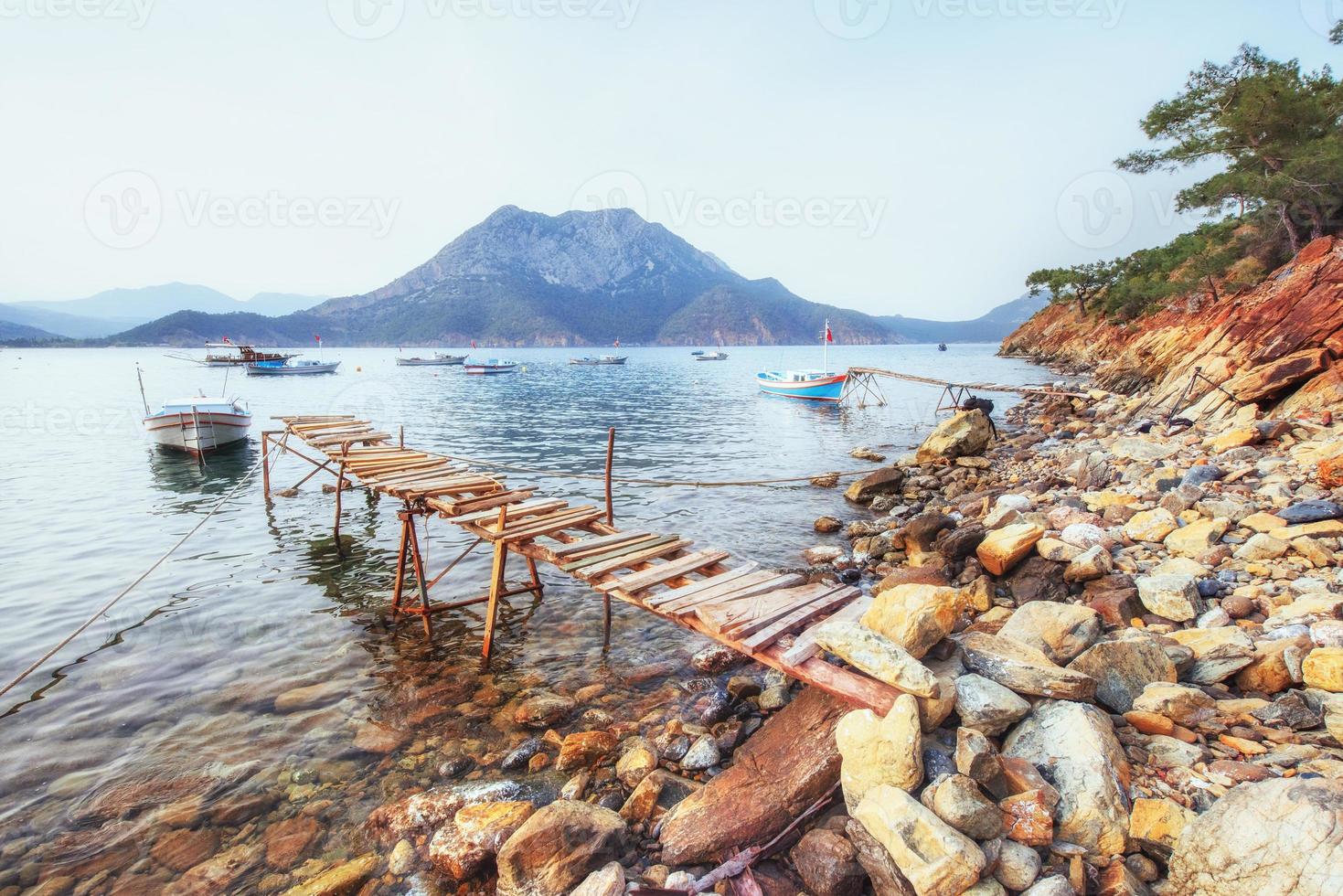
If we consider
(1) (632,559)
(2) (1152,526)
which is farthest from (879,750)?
(2) (1152,526)

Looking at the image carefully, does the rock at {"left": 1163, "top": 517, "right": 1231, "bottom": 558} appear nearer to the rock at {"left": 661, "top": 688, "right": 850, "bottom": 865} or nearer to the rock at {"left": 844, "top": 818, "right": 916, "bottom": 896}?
A: the rock at {"left": 661, "top": 688, "right": 850, "bottom": 865}

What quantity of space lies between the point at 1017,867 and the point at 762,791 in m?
2.07

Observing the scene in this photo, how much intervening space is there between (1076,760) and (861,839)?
5.95 feet

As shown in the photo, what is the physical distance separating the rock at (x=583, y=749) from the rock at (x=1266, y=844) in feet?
17.4

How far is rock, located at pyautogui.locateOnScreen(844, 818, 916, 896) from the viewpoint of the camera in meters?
4.12

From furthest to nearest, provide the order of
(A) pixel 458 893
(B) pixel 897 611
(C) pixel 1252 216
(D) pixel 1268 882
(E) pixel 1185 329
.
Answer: (C) pixel 1252 216 → (E) pixel 1185 329 → (B) pixel 897 611 → (A) pixel 458 893 → (D) pixel 1268 882

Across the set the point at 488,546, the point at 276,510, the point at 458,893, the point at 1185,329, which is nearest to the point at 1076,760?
the point at 458,893

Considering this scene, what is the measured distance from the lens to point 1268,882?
131 inches

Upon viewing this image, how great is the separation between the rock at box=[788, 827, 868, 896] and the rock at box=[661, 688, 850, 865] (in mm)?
379

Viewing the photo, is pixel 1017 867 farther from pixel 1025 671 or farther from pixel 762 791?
pixel 762 791

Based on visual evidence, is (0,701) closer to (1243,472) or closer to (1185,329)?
(1243,472)

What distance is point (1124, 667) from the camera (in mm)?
5629

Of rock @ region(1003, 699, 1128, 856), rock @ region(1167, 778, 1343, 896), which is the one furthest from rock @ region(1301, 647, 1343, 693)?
rock @ region(1167, 778, 1343, 896)

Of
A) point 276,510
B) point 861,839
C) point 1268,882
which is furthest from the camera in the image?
point 276,510
